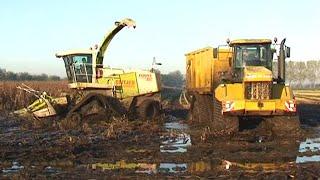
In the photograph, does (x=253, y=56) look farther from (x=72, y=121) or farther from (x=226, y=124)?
(x=72, y=121)

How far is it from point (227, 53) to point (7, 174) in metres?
11.5

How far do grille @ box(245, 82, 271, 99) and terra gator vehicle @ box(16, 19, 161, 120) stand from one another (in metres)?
6.85

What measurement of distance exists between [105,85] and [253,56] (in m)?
7.48

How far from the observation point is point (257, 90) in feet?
53.8

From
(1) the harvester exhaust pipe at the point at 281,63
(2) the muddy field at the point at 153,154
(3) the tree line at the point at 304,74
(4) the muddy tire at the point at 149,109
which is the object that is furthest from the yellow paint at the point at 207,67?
(3) the tree line at the point at 304,74

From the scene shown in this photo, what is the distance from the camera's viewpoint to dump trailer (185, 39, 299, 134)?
53.6 ft

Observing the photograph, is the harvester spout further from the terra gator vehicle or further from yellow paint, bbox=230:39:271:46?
yellow paint, bbox=230:39:271:46

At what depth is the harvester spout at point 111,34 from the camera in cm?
2345

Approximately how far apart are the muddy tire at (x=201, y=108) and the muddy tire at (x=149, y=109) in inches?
60.6

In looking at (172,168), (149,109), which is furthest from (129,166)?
(149,109)

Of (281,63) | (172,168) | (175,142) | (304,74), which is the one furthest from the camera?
(304,74)

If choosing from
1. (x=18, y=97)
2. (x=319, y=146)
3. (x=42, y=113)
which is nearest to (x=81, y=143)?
(x=319, y=146)

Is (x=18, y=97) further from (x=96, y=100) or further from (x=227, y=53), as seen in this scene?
(x=227, y=53)

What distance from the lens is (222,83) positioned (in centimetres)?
1720
